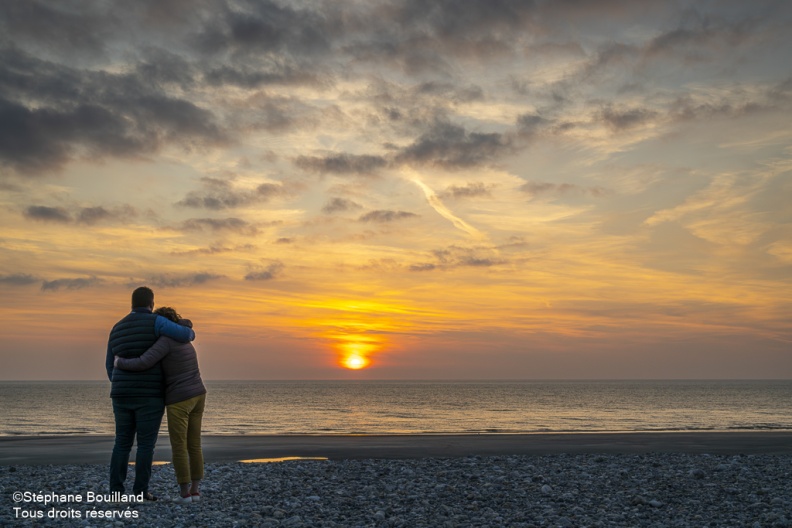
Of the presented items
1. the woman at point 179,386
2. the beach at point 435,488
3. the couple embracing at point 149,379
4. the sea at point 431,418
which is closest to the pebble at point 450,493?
the beach at point 435,488

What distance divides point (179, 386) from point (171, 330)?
901 millimetres

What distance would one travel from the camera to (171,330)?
376 inches

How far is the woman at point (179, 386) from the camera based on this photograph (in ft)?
31.2

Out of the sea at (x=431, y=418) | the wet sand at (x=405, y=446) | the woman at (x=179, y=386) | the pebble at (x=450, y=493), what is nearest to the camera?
the woman at (x=179, y=386)

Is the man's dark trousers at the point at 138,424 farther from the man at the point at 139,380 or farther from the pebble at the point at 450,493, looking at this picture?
the pebble at the point at 450,493

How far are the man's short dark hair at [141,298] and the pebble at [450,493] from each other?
124 inches

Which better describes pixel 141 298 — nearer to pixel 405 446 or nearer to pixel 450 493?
pixel 450 493

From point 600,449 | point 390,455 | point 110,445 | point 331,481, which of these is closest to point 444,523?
point 331,481

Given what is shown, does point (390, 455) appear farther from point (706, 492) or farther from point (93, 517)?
point (93, 517)

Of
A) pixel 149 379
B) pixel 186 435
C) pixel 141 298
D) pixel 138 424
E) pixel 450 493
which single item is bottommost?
pixel 450 493

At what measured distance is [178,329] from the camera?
31.5 feet

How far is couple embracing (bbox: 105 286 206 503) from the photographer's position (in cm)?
959

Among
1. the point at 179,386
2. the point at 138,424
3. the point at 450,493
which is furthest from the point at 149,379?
the point at 450,493

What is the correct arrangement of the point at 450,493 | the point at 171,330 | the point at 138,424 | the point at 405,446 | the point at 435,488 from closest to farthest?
the point at 171,330 → the point at 138,424 → the point at 450,493 → the point at 435,488 → the point at 405,446
